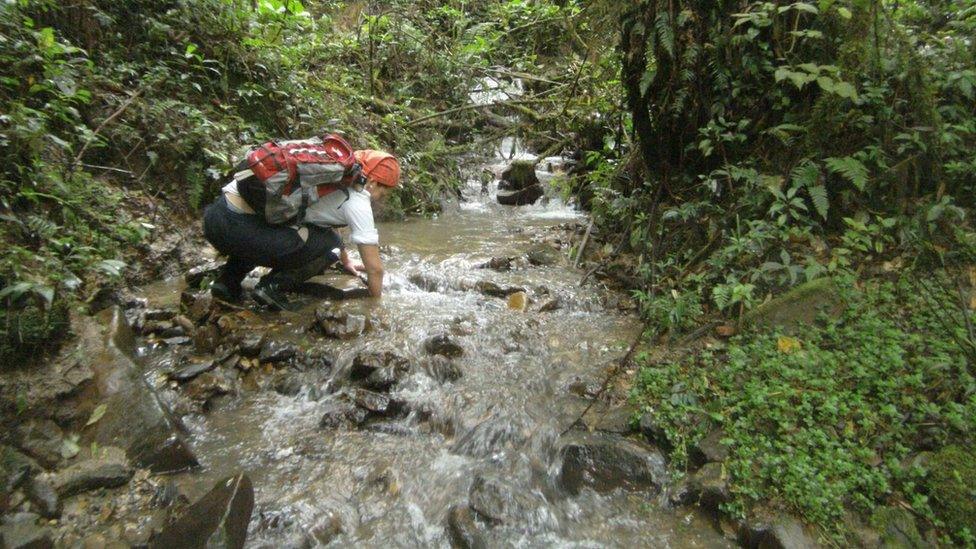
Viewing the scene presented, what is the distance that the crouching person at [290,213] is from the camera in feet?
14.6

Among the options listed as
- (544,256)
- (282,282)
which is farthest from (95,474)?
(544,256)

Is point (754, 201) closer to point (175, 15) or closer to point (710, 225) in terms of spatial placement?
point (710, 225)

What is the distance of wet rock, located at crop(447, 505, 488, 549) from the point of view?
118 inches

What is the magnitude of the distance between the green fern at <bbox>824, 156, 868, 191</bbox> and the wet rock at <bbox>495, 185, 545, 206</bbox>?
718 centimetres

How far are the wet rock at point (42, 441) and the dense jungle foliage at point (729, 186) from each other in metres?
0.44

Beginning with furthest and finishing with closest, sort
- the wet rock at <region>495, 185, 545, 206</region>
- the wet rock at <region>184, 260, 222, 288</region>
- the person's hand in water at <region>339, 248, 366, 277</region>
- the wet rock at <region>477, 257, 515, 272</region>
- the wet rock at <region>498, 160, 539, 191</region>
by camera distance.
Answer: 1. the wet rock at <region>498, 160, 539, 191</region>
2. the wet rock at <region>495, 185, 545, 206</region>
3. the wet rock at <region>477, 257, 515, 272</region>
4. the person's hand in water at <region>339, 248, 366, 277</region>
5. the wet rock at <region>184, 260, 222, 288</region>

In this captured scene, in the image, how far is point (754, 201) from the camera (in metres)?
4.74

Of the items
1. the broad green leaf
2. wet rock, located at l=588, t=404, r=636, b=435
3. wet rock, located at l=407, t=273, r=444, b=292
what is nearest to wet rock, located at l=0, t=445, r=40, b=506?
the broad green leaf

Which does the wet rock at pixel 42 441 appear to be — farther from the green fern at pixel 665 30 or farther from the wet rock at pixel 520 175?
the wet rock at pixel 520 175

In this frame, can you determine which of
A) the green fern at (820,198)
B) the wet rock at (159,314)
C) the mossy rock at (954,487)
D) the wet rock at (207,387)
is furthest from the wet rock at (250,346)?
the green fern at (820,198)

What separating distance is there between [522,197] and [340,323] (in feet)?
23.0

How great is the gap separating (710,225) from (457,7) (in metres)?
10.8

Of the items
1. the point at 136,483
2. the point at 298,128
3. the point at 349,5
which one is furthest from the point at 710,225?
the point at 349,5

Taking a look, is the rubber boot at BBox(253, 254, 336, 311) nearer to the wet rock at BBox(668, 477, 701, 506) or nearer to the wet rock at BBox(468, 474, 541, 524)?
the wet rock at BBox(468, 474, 541, 524)
